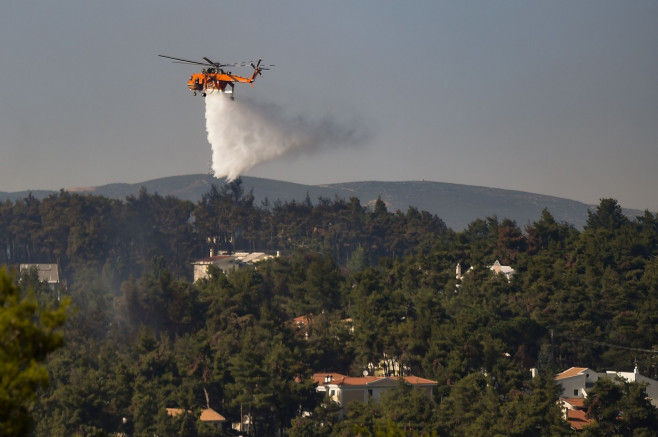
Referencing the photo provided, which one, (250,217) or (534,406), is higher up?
(250,217)

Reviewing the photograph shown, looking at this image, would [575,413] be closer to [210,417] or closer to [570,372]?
[570,372]

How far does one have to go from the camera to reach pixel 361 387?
268ft

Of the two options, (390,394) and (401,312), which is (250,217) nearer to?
(401,312)

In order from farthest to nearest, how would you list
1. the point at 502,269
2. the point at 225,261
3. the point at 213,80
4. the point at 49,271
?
the point at 49,271 < the point at 225,261 < the point at 502,269 < the point at 213,80

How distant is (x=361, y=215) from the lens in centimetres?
19900

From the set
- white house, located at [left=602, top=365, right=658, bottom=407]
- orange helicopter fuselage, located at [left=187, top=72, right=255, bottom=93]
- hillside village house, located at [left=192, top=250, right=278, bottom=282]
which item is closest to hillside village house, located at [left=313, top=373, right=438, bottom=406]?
white house, located at [left=602, top=365, right=658, bottom=407]

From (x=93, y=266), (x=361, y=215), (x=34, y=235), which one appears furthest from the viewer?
(x=361, y=215)

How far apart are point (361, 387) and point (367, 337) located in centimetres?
989

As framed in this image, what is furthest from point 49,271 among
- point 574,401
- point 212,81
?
point 212,81

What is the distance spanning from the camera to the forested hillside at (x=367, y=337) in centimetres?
7219

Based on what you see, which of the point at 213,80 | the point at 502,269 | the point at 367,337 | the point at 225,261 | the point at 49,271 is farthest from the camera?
the point at 49,271

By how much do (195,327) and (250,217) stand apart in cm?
9196

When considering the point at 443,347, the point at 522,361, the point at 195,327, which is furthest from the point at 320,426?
the point at 195,327

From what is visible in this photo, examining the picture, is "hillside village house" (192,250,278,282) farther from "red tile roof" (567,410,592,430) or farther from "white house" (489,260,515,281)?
"red tile roof" (567,410,592,430)
